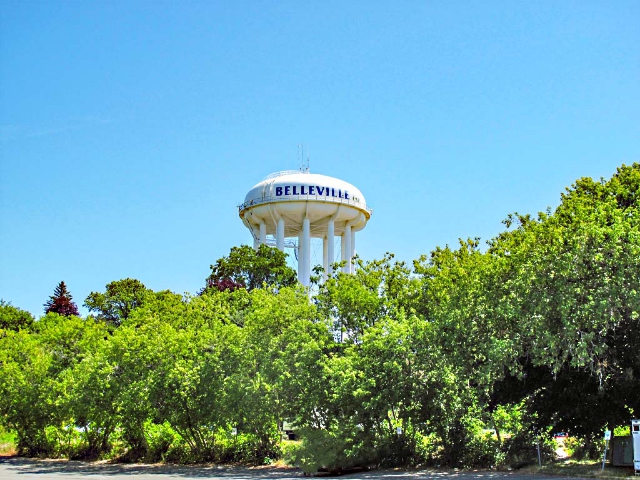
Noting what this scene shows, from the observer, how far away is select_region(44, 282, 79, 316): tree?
66.9 m

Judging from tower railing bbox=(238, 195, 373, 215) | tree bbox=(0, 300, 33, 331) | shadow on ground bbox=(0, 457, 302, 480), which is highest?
tower railing bbox=(238, 195, 373, 215)

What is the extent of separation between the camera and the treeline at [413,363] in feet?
65.5

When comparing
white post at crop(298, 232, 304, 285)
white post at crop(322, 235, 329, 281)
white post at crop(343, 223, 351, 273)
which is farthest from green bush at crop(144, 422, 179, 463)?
white post at crop(343, 223, 351, 273)

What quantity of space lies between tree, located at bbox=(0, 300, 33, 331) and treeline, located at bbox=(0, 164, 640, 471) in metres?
29.5

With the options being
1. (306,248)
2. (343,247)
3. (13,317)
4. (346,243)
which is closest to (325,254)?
(343,247)

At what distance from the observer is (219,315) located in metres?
30.1

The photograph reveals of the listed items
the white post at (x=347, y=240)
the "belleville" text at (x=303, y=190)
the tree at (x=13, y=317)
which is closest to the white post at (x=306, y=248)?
the "belleville" text at (x=303, y=190)

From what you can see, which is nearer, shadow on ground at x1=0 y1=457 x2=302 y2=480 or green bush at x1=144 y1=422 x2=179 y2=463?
shadow on ground at x1=0 y1=457 x2=302 y2=480

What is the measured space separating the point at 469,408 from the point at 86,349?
62.0ft

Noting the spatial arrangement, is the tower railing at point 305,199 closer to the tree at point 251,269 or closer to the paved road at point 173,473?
the tree at point 251,269

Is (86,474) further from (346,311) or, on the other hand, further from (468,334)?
(468,334)

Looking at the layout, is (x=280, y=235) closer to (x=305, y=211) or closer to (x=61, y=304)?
(x=305, y=211)

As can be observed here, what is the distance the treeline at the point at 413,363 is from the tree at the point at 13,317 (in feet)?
96.9

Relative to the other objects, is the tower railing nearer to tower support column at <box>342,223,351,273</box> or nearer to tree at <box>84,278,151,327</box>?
tower support column at <box>342,223,351,273</box>
